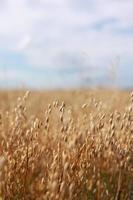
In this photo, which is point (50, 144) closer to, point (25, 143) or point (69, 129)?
→ point (25, 143)

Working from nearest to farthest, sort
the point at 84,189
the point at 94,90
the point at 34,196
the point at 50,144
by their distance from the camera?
the point at 34,196
the point at 84,189
the point at 50,144
the point at 94,90

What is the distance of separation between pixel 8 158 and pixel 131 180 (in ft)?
2.87

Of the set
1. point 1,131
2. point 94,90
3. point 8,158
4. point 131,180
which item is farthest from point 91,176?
point 94,90

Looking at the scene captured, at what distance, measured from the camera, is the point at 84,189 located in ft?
12.0

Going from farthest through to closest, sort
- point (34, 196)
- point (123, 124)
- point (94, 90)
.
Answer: point (94, 90), point (123, 124), point (34, 196)

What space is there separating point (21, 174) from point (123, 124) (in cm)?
80

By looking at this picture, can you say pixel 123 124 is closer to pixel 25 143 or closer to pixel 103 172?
pixel 103 172

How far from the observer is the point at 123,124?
393cm

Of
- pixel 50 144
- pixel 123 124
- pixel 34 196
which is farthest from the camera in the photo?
pixel 50 144

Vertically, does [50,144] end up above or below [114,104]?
above

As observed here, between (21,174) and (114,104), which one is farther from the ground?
(21,174)

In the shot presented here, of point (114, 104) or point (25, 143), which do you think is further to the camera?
point (114, 104)

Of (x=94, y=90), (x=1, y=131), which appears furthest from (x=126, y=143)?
(x=94, y=90)

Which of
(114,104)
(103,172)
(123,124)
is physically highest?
(123,124)
